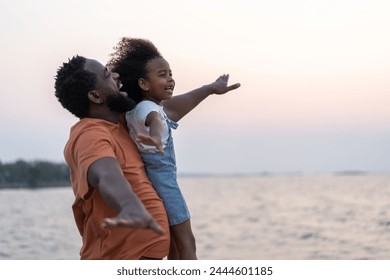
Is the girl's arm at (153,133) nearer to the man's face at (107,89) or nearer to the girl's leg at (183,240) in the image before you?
the man's face at (107,89)

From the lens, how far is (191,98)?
3326mm

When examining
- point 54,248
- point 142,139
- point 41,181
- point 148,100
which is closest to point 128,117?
point 148,100

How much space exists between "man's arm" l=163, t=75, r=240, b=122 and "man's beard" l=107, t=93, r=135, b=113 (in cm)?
45

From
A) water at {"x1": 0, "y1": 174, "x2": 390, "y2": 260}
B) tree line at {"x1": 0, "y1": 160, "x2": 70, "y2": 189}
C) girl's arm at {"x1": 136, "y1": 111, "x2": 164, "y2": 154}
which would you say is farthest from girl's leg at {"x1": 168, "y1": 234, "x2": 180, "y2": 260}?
tree line at {"x1": 0, "y1": 160, "x2": 70, "y2": 189}

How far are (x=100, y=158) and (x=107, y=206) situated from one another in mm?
228

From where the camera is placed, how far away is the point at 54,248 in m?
11.7

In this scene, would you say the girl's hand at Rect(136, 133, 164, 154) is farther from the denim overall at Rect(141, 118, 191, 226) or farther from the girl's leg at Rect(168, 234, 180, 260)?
the girl's leg at Rect(168, 234, 180, 260)

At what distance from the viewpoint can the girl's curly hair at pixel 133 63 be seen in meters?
3.03

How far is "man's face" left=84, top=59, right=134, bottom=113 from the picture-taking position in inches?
108

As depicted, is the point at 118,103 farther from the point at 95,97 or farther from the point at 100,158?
the point at 100,158

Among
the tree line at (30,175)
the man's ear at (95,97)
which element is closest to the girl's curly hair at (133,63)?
the man's ear at (95,97)

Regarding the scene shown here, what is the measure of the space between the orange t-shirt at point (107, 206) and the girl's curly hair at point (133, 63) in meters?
0.31
